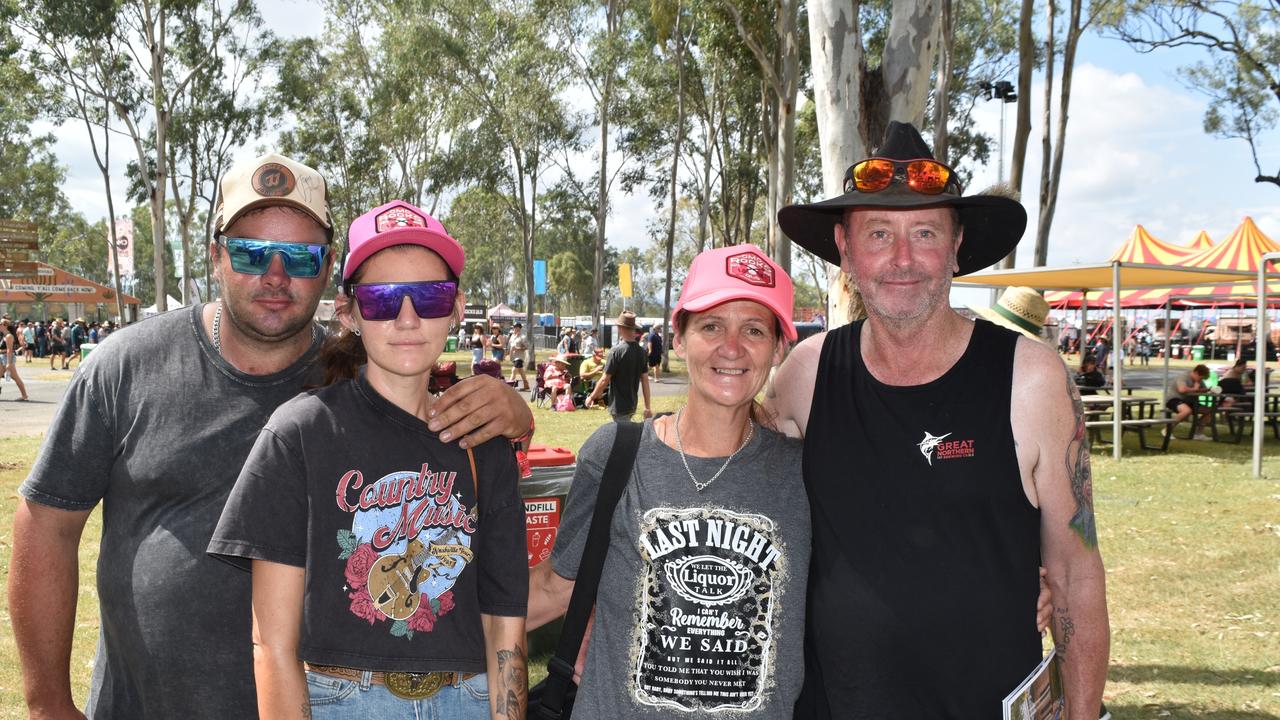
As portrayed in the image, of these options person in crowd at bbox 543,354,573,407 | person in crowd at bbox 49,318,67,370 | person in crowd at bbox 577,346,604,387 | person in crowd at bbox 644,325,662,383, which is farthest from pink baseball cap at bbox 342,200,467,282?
person in crowd at bbox 49,318,67,370

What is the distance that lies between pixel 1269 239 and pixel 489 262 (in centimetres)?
6580

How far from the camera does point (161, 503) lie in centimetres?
202

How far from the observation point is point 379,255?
1.99m

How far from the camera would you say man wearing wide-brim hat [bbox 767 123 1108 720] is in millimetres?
2090

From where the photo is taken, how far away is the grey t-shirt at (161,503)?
1979mm

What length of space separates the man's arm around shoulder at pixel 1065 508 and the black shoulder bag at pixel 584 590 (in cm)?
97

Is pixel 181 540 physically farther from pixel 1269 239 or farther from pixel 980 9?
pixel 980 9

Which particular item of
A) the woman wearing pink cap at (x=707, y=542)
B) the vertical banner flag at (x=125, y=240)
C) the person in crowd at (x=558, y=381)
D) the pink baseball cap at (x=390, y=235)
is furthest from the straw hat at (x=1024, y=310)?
the vertical banner flag at (x=125, y=240)

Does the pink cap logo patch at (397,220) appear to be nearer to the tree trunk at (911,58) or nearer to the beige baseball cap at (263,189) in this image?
the beige baseball cap at (263,189)

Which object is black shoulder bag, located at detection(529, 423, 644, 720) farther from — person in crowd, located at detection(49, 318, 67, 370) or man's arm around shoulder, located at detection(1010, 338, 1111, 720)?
person in crowd, located at detection(49, 318, 67, 370)

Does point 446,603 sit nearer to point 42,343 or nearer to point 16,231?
point 16,231

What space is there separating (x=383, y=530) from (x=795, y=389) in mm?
1188

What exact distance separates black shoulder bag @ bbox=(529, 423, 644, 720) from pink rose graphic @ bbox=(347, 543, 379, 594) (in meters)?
0.54

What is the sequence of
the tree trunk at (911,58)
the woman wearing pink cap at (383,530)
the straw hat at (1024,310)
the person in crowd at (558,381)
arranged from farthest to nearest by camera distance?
the person in crowd at (558,381), the straw hat at (1024,310), the tree trunk at (911,58), the woman wearing pink cap at (383,530)
